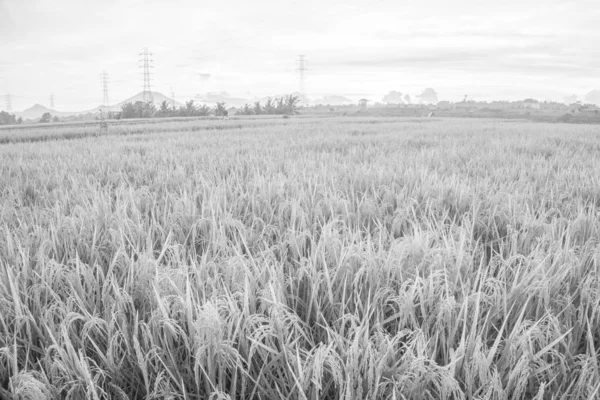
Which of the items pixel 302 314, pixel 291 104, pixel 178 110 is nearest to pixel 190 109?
pixel 178 110

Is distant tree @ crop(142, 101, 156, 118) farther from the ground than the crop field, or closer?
farther from the ground

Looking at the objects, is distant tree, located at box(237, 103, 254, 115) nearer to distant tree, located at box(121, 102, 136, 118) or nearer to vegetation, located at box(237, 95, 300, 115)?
vegetation, located at box(237, 95, 300, 115)

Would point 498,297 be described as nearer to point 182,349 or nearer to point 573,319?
point 573,319

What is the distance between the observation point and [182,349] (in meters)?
0.78

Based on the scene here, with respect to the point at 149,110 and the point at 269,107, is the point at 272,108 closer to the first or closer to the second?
the point at 269,107

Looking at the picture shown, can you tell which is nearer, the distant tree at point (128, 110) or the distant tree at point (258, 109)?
the distant tree at point (128, 110)

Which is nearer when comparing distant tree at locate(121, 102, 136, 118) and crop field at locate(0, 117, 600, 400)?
crop field at locate(0, 117, 600, 400)

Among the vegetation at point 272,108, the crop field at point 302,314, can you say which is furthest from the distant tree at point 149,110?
the crop field at point 302,314

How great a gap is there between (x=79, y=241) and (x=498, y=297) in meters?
1.34

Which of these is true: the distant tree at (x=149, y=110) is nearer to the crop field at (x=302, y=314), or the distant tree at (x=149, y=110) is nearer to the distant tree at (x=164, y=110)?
the distant tree at (x=164, y=110)

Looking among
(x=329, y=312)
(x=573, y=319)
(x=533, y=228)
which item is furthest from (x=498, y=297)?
(x=533, y=228)

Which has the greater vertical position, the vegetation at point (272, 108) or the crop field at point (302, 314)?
the vegetation at point (272, 108)

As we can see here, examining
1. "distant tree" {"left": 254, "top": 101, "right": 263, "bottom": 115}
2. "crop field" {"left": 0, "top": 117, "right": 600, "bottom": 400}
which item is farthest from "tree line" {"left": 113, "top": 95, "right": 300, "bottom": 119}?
"crop field" {"left": 0, "top": 117, "right": 600, "bottom": 400}

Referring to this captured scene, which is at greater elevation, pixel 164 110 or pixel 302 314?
pixel 164 110
